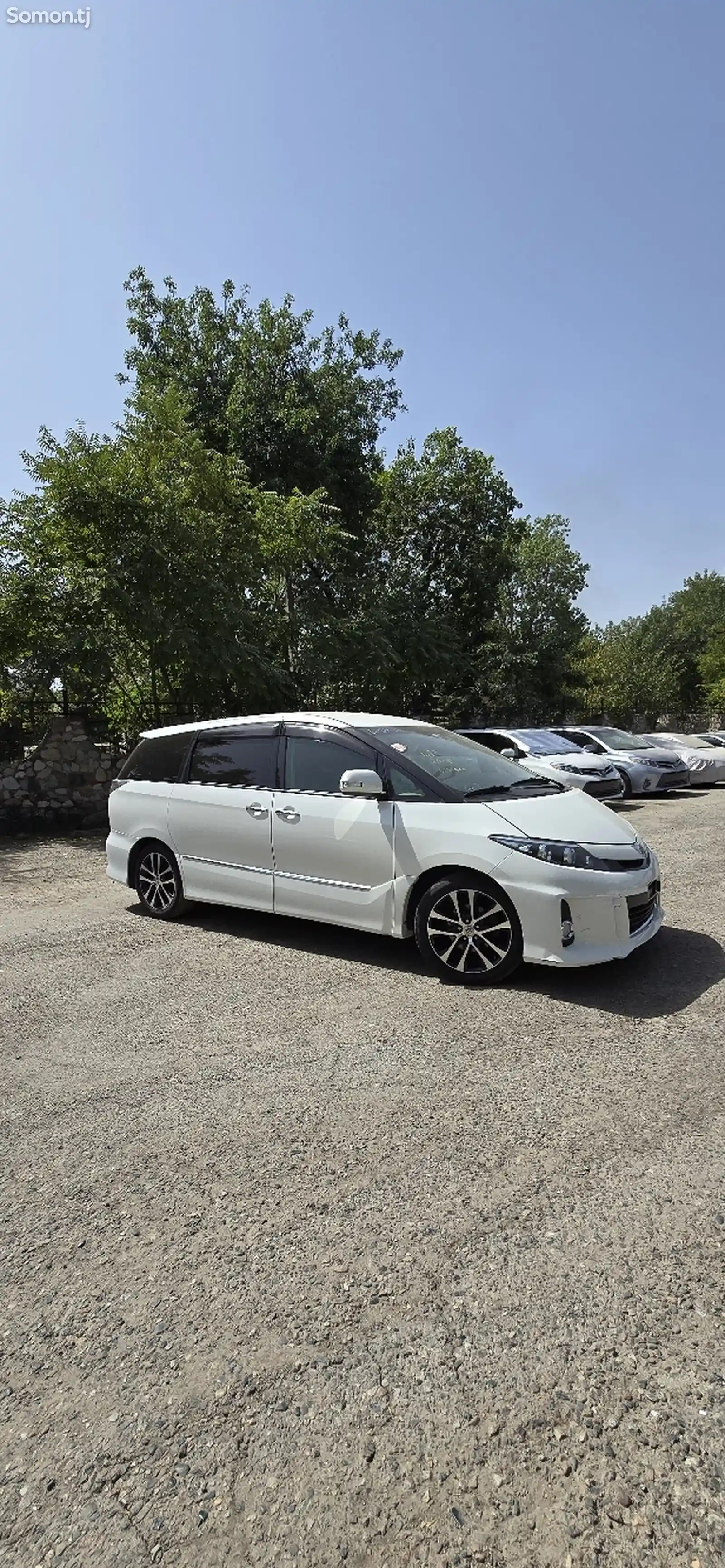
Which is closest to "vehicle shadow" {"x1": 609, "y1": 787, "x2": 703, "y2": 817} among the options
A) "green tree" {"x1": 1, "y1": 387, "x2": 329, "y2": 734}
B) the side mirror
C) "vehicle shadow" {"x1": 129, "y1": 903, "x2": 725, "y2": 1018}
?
"green tree" {"x1": 1, "y1": 387, "x2": 329, "y2": 734}

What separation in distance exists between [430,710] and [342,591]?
474 cm

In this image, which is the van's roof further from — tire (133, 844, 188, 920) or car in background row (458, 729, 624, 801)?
car in background row (458, 729, 624, 801)

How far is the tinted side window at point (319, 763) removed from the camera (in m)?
5.41

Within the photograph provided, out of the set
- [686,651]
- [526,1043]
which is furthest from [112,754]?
[686,651]

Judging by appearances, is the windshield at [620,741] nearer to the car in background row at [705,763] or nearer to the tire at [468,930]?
the car in background row at [705,763]

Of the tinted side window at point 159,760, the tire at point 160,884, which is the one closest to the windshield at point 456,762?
Result: the tinted side window at point 159,760

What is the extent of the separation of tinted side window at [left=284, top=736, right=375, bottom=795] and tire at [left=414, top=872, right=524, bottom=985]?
1026 millimetres

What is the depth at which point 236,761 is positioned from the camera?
6.10 metres

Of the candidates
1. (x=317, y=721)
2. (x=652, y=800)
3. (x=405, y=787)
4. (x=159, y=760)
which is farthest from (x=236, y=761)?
(x=652, y=800)

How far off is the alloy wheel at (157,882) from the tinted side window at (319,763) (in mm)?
1389

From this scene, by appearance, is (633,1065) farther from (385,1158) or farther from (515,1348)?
(515,1348)

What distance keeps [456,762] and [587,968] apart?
4.98 feet

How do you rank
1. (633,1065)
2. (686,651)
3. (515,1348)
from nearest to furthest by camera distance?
1. (515,1348)
2. (633,1065)
3. (686,651)

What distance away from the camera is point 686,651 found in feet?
225
